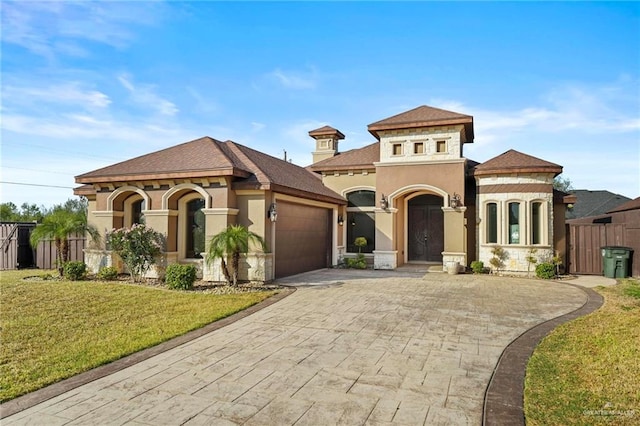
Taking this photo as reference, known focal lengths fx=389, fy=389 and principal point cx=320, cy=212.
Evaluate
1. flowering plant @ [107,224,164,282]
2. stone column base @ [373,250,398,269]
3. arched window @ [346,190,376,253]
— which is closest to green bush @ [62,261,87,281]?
flowering plant @ [107,224,164,282]

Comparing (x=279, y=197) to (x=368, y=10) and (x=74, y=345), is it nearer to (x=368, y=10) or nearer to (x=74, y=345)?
(x=368, y=10)

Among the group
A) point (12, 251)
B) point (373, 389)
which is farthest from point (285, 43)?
point (12, 251)

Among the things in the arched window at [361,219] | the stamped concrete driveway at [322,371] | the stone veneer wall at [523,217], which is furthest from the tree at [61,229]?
the stone veneer wall at [523,217]

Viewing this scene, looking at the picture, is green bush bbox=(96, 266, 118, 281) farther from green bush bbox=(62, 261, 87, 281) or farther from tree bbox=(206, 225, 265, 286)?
tree bbox=(206, 225, 265, 286)

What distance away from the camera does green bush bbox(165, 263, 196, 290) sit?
1055 centimetres

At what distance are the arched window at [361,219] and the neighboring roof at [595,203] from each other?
1552cm

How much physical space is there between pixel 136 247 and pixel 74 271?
7.67 ft

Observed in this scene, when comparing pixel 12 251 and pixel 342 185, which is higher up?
pixel 342 185

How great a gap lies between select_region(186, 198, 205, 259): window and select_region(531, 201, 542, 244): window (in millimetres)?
11979

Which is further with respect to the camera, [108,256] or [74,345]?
[108,256]

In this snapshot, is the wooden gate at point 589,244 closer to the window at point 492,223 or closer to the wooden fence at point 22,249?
the window at point 492,223

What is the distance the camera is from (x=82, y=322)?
283 inches

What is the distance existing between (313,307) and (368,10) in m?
7.52

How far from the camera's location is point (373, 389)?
4324 mm
